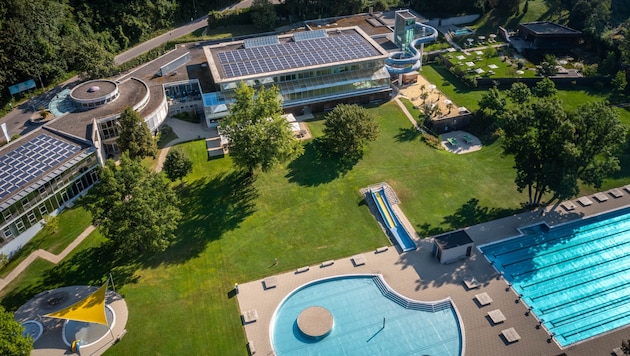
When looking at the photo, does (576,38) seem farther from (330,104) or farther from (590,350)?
(590,350)

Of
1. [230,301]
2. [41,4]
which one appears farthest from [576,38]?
[41,4]

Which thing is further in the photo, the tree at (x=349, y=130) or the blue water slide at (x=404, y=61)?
the blue water slide at (x=404, y=61)

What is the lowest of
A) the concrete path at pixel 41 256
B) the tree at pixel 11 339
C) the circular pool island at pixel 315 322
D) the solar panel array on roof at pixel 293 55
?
the circular pool island at pixel 315 322

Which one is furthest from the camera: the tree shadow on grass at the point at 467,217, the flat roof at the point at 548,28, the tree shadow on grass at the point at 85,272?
the flat roof at the point at 548,28

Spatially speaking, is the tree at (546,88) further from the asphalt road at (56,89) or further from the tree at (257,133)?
the asphalt road at (56,89)

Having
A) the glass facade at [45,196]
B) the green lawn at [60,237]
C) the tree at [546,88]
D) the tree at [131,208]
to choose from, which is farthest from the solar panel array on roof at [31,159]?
the tree at [546,88]

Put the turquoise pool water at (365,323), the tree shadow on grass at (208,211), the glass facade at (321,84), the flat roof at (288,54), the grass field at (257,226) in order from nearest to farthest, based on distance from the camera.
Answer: the turquoise pool water at (365,323)
the grass field at (257,226)
the tree shadow on grass at (208,211)
the glass facade at (321,84)
the flat roof at (288,54)

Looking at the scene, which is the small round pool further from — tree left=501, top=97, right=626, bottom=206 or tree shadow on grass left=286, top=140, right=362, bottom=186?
tree left=501, top=97, right=626, bottom=206
